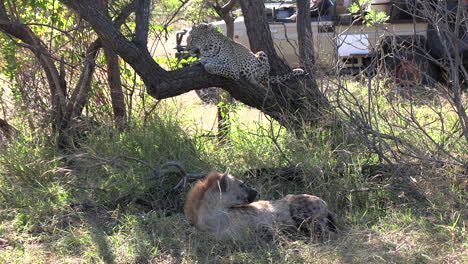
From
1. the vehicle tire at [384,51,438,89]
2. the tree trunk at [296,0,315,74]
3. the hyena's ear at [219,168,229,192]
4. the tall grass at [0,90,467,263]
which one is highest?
the tree trunk at [296,0,315,74]

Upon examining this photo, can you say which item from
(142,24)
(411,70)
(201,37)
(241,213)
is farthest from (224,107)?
(241,213)

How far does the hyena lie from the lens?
16.9 feet

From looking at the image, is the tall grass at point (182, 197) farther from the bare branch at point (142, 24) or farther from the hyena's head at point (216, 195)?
the bare branch at point (142, 24)

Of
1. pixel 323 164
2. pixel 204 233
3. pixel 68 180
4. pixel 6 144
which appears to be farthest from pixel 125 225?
pixel 6 144

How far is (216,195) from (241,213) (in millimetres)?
284

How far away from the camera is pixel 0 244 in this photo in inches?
214

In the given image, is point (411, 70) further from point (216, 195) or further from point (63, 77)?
point (63, 77)

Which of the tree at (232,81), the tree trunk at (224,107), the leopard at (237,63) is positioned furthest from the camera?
the tree trunk at (224,107)

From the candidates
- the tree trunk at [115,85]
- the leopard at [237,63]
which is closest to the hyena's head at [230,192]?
the leopard at [237,63]

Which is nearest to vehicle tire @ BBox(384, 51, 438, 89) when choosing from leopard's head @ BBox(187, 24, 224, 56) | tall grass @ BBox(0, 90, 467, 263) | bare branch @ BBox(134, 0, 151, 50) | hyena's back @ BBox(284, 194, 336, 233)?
tall grass @ BBox(0, 90, 467, 263)

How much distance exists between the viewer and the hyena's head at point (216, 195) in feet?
17.3

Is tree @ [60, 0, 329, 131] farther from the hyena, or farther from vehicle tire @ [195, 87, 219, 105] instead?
vehicle tire @ [195, 87, 219, 105]

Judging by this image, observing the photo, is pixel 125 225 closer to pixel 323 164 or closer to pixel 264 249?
pixel 264 249

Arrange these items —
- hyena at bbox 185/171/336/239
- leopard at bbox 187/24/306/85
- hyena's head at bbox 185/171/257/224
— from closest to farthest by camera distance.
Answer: hyena at bbox 185/171/336/239 → hyena's head at bbox 185/171/257/224 → leopard at bbox 187/24/306/85
